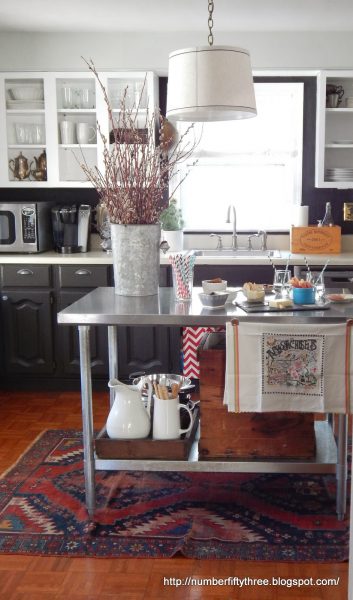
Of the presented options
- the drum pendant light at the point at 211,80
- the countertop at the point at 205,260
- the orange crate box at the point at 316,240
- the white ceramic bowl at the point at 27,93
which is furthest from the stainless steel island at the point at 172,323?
the white ceramic bowl at the point at 27,93

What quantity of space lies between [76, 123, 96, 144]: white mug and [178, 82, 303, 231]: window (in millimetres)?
742

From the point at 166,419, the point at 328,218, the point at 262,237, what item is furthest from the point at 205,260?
the point at 166,419

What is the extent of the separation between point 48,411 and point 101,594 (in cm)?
214

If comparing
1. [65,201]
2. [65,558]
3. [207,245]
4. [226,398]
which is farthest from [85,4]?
[65,558]

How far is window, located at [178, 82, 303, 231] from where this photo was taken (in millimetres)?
5281

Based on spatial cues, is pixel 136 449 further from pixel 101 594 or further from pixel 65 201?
pixel 65 201

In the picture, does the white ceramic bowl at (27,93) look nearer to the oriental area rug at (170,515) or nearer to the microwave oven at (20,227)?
the microwave oven at (20,227)

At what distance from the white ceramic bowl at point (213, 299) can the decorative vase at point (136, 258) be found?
0.34 m

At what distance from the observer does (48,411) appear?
450 centimetres

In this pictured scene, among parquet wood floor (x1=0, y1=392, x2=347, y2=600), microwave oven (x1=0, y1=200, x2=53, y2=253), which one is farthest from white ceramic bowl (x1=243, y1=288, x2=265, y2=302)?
microwave oven (x1=0, y1=200, x2=53, y2=253)

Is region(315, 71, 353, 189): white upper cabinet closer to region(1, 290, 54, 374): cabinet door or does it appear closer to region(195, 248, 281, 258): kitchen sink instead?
region(195, 248, 281, 258): kitchen sink

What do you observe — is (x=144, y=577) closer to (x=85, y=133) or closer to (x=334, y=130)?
(x=85, y=133)

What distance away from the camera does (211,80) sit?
2.55m

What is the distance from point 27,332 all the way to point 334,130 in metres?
2.64
